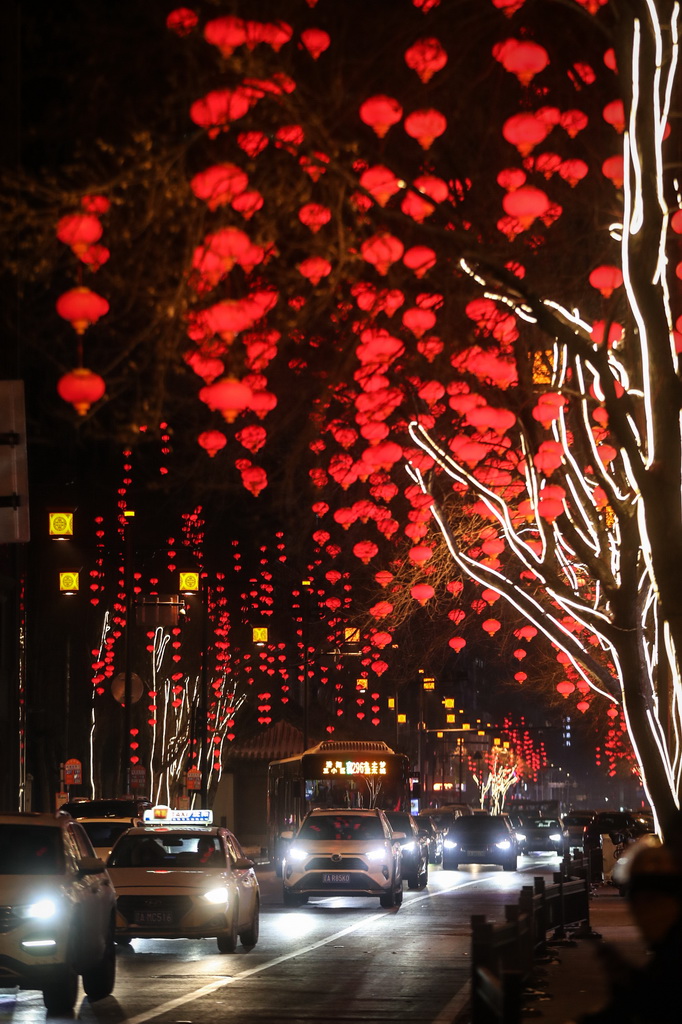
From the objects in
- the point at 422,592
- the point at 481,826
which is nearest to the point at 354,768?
the point at 481,826

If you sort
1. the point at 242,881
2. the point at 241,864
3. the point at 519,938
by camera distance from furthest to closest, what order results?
the point at 241,864 < the point at 242,881 < the point at 519,938

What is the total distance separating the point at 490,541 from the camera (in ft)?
82.6

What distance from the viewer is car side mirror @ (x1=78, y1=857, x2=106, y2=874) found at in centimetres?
1536

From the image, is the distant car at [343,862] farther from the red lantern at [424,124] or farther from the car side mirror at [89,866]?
the red lantern at [424,124]

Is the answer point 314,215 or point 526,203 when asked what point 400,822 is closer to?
point 526,203

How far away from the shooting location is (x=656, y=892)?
5.58 m

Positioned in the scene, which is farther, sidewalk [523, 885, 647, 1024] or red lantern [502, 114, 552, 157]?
sidewalk [523, 885, 647, 1024]

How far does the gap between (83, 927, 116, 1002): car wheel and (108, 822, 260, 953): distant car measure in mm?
3867

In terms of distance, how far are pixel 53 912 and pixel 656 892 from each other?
31.7ft

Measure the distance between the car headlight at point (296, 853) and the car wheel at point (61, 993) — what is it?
14.4m

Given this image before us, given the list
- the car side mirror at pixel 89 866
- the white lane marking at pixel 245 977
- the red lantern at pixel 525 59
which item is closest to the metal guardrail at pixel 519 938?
the white lane marking at pixel 245 977

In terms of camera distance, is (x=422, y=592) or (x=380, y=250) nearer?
(x=380, y=250)

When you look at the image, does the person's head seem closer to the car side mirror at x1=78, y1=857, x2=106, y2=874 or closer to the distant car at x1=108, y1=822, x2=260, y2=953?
the car side mirror at x1=78, y1=857, x2=106, y2=874

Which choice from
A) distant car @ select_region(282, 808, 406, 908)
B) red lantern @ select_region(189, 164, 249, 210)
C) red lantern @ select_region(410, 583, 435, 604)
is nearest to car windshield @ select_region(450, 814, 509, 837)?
distant car @ select_region(282, 808, 406, 908)
